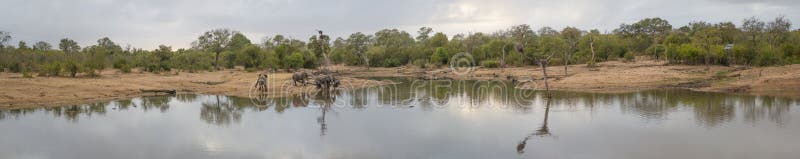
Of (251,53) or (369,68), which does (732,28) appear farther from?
(251,53)

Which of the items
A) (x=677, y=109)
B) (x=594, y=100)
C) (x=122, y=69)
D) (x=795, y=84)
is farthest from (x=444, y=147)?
(x=122, y=69)

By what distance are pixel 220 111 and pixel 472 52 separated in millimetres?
47962

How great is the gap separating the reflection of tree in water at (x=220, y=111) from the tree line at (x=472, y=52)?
18.7 ft

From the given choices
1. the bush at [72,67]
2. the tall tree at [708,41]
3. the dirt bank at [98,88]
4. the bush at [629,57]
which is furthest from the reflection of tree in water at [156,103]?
the bush at [629,57]

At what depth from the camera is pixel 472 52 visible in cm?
6975

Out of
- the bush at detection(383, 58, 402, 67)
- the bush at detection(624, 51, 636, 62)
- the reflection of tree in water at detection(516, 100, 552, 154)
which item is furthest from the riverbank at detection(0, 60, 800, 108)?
the bush at detection(383, 58, 402, 67)

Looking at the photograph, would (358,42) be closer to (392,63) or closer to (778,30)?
(392,63)

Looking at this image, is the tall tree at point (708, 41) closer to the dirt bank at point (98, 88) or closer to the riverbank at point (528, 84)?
the riverbank at point (528, 84)

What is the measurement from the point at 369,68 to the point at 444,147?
58139 millimetres

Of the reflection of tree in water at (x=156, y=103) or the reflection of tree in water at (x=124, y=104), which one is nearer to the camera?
the reflection of tree in water at (x=124, y=104)

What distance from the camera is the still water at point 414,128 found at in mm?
15250

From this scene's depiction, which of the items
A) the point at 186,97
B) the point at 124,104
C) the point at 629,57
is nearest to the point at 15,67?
the point at 186,97

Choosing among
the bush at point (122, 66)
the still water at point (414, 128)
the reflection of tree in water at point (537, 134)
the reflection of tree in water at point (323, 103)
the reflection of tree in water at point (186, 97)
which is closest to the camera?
the still water at point (414, 128)

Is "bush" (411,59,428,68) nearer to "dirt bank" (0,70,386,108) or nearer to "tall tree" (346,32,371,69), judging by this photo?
"tall tree" (346,32,371,69)
